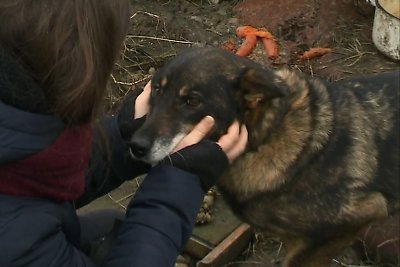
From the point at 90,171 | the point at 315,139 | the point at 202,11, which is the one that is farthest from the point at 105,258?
the point at 202,11

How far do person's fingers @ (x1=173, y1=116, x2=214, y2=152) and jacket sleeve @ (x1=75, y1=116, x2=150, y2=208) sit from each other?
0.85 ft

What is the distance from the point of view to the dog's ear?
217cm

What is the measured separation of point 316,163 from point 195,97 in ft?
1.94

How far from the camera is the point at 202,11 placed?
4.64 meters

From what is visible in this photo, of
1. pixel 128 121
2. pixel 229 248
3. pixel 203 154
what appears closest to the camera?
pixel 203 154

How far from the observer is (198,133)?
81.8 inches

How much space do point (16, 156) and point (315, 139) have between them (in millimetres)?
1270

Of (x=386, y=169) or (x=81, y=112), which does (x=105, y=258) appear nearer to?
(x=81, y=112)

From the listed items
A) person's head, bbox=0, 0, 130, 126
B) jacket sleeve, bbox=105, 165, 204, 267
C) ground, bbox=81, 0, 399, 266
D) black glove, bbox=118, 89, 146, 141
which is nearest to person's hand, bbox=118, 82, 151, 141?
black glove, bbox=118, 89, 146, 141

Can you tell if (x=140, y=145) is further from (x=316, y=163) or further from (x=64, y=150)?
(x=316, y=163)

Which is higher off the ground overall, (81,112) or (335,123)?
(81,112)

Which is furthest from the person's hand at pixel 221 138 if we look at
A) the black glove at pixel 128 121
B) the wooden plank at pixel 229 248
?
the wooden plank at pixel 229 248

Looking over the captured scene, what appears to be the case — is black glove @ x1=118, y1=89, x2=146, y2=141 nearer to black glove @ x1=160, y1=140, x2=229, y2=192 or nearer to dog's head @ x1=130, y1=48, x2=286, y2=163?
dog's head @ x1=130, y1=48, x2=286, y2=163

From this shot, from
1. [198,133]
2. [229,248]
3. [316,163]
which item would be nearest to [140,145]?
[198,133]
